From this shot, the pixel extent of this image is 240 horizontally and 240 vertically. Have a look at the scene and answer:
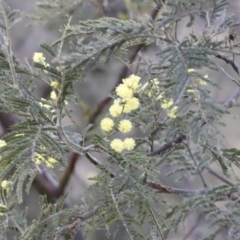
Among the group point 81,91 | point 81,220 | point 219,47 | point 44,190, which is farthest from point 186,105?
point 81,91

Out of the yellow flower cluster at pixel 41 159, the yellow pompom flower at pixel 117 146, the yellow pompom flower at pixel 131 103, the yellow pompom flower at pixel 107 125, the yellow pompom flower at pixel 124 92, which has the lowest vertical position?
the yellow flower cluster at pixel 41 159

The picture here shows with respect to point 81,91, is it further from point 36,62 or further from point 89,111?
point 36,62

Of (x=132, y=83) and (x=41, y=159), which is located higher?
(x=132, y=83)

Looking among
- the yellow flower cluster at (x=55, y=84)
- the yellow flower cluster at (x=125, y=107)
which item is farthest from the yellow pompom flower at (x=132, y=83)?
the yellow flower cluster at (x=55, y=84)

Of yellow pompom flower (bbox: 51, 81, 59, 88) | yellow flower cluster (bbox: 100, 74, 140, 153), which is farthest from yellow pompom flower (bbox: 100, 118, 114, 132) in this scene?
yellow pompom flower (bbox: 51, 81, 59, 88)

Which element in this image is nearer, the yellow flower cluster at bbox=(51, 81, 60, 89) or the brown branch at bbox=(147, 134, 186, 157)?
the yellow flower cluster at bbox=(51, 81, 60, 89)

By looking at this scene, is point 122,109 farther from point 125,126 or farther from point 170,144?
point 170,144

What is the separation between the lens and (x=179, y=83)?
521 mm

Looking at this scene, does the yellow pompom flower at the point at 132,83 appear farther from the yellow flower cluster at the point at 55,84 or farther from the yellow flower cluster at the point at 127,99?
the yellow flower cluster at the point at 55,84

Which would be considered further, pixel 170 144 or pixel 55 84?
pixel 170 144

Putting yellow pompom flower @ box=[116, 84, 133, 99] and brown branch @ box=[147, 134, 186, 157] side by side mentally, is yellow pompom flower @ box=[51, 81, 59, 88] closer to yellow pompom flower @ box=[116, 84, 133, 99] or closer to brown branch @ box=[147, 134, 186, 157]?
yellow pompom flower @ box=[116, 84, 133, 99]

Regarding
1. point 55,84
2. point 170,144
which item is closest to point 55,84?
point 55,84

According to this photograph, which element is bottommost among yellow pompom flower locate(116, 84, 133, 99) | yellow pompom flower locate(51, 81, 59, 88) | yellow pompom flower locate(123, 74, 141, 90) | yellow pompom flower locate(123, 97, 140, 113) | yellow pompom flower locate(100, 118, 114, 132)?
yellow pompom flower locate(100, 118, 114, 132)

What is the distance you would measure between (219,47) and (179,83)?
138 millimetres
